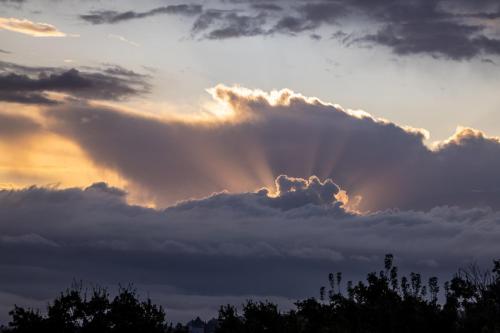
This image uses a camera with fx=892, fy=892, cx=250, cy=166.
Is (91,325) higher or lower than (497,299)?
lower

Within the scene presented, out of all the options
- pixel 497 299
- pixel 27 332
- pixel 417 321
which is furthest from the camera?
pixel 497 299

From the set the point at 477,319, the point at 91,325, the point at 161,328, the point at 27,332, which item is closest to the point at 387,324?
the point at 477,319

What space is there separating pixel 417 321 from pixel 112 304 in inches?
1769

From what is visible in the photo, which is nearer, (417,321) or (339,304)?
(417,321)

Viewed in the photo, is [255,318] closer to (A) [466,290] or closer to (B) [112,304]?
(B) [112,304]

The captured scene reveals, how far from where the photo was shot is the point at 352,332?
136 m

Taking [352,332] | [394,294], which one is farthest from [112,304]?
[394,294]

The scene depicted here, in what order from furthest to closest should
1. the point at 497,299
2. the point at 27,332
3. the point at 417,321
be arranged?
the point at 497,299 < the point at 417,321 < the point at 27,332

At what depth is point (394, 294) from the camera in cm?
16275

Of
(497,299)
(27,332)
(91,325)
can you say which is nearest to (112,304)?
(91,325)

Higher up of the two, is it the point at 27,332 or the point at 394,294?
the point at 394,294

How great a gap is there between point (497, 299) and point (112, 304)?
2713 inches

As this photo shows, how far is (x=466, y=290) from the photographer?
15600 cm

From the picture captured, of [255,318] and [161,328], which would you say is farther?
[255,318]
